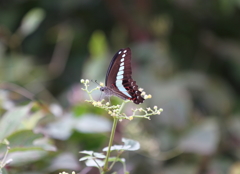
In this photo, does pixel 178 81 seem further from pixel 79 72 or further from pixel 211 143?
pixel 79 72

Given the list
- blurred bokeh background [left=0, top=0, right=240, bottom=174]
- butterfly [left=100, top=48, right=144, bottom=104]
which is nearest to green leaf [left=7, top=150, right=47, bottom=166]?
blurred bokeh background [left=0, top=0, right=240, bottom=174]

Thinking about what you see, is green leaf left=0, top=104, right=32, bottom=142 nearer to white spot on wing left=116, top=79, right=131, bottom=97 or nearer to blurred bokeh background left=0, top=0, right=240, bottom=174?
blurred bokeh background left=0, top=0, right=240, bottom=174

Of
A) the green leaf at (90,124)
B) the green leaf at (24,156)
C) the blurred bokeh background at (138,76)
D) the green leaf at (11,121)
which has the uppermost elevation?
the blurred bokeh background at (138,76)

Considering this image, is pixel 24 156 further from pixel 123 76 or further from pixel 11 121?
pixel 123 76

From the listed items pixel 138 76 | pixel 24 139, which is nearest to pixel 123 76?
pixel 24 139

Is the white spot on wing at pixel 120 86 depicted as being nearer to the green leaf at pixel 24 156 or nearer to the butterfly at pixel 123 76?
the butterfly at pixel 123 76

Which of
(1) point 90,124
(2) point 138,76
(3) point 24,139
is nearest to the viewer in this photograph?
(3) point 24,139

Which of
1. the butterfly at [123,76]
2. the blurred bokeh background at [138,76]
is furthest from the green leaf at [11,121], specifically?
the butterfly at [123,76]
